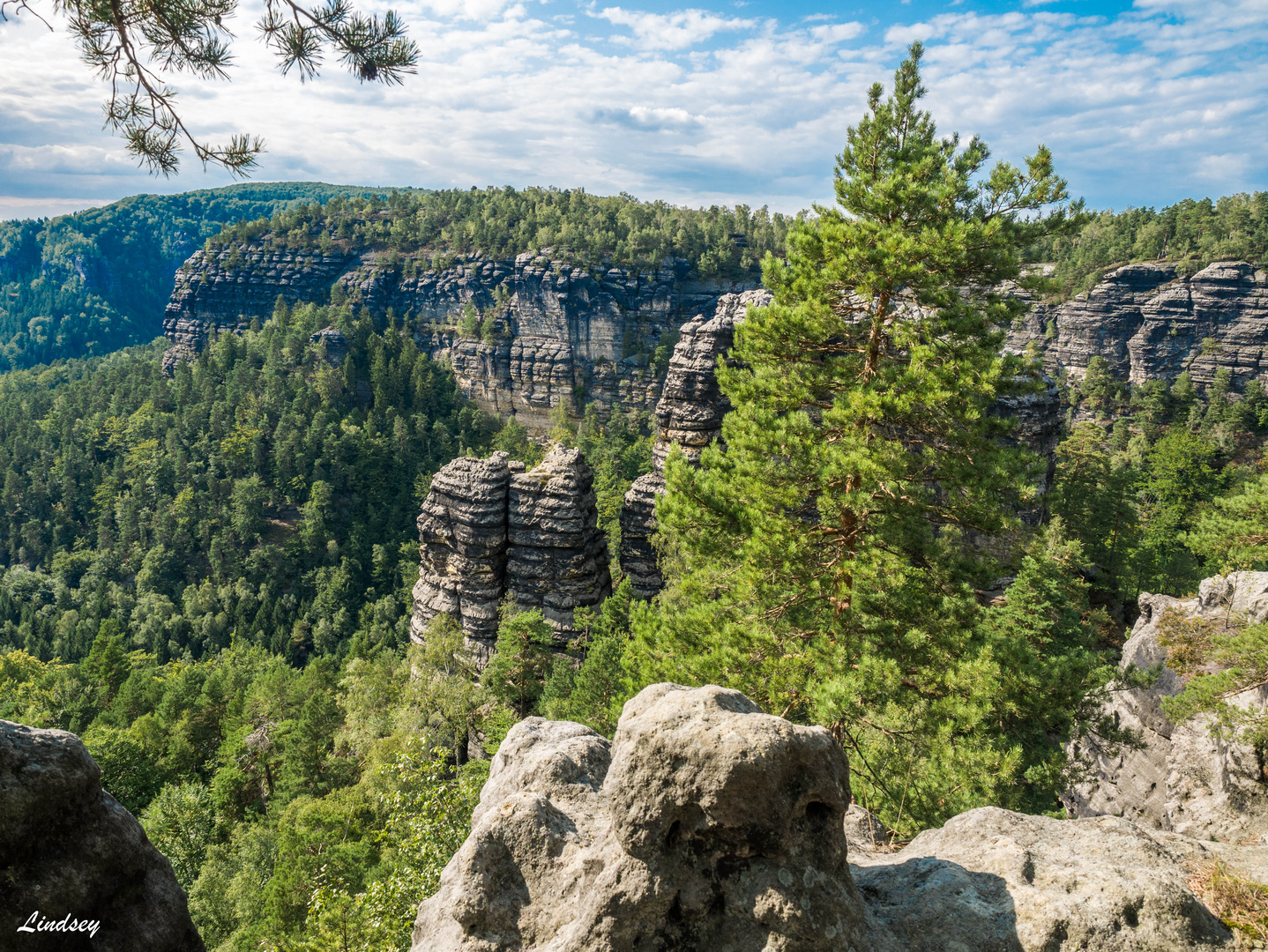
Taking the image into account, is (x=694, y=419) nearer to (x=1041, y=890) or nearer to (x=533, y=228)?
(x=1041, y=890)

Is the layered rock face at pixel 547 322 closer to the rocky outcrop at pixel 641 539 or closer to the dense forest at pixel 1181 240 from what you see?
the dense forest at pixel 1181 240

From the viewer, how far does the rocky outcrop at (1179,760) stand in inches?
511

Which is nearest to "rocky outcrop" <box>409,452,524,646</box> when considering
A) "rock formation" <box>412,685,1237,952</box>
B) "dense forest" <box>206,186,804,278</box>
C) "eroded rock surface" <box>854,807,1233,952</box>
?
"rock formation" <box>412,685,1237,952</box>

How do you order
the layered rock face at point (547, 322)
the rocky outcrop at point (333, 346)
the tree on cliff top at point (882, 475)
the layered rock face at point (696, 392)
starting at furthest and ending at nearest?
1. the layered rock face at point (547, 322)
2. the rocky outcrop at point (333, 346)
3. the layered rock face at point (696, 392)
4. the tree on cliff top at point (882, 475)

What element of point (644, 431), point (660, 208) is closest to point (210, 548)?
point (644, 431)

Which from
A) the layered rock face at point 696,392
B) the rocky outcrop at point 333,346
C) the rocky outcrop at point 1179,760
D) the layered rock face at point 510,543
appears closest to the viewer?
the rocky outcrop at point 1179,760

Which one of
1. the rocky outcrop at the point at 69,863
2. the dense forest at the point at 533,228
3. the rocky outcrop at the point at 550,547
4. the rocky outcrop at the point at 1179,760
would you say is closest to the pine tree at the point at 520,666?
the rocky outcrop at the point at 550,547

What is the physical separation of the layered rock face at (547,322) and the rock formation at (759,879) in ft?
343

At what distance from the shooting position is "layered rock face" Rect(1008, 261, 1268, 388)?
74438mm

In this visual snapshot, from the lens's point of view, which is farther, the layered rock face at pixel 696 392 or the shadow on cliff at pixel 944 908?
the layered rock face at pixel 696 392

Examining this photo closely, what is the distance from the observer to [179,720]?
3678 cm

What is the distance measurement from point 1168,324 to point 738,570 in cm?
9288

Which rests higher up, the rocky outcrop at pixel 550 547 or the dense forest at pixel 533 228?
the dense forest at pixel 533 228

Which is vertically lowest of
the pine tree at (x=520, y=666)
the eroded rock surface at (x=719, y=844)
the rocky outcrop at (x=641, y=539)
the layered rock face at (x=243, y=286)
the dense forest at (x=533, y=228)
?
the pine tree at (x=520, y=666)
